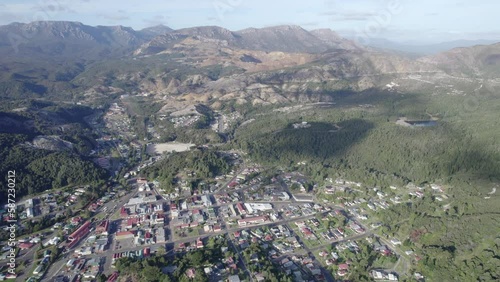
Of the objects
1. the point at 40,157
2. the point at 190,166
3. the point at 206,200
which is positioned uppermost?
the point at 40,157

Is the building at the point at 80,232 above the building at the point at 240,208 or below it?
below

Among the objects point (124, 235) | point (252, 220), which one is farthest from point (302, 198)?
point (124, 235)

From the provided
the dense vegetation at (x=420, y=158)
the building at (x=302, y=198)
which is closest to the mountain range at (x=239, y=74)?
the dense vegetation at (x=420, y=158)

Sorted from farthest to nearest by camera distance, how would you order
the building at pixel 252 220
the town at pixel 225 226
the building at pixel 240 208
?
the building at pixel 240 208 < the building at pixel 252 220 < the town at pixel 225 226

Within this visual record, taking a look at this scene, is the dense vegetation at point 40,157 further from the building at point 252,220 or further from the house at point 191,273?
the house at point 191,273

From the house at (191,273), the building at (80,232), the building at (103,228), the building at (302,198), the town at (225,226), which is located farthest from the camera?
the building at (302,198)

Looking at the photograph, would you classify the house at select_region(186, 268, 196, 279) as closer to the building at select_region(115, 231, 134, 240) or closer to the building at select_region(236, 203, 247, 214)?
the building at select_region(115, 231, 134, 240)

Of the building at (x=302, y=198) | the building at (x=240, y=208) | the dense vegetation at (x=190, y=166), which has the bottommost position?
the building at (x=240, y=208)

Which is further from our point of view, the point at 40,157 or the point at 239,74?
the point at 239,74

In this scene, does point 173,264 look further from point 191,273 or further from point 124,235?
point 124,235

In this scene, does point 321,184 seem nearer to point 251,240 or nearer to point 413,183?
point 413,183

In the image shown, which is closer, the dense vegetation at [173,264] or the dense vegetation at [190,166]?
the dense vegetation at [173,264]
